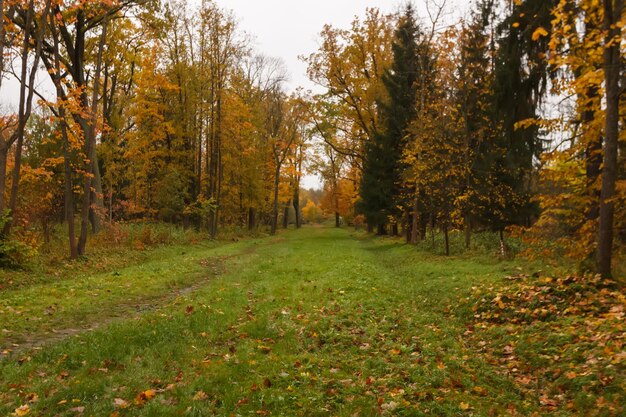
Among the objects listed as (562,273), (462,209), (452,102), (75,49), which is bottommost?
(562,273)

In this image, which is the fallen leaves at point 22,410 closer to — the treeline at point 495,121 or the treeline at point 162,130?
the treeline at point 495,121

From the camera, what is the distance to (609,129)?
320 inches

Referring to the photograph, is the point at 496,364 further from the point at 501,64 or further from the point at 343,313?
the point at 501,64

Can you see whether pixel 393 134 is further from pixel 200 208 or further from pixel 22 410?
pixel 22 410

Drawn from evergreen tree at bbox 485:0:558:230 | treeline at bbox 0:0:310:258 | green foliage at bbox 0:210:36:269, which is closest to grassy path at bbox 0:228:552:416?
green foliage at bbox 0:210:36:269

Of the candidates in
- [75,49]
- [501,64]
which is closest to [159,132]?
[75,49]

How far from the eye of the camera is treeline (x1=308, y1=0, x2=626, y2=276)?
28.5 ft

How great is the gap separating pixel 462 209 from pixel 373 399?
15.2 metres

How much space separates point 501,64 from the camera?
1678 centimetres

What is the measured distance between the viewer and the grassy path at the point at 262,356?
5.05 meters

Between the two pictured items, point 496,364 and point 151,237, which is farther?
point 151,237

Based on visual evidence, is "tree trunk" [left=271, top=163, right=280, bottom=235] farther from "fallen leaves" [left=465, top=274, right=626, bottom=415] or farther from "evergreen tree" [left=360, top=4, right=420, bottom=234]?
"fallen leaves" [left=465, top=274, right=626, bottom=415]

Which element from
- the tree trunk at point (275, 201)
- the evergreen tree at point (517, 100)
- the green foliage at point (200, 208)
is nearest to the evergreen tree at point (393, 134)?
the evergreen tree at point (517, 100)

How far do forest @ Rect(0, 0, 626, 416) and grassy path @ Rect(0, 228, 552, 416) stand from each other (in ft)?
0.14
